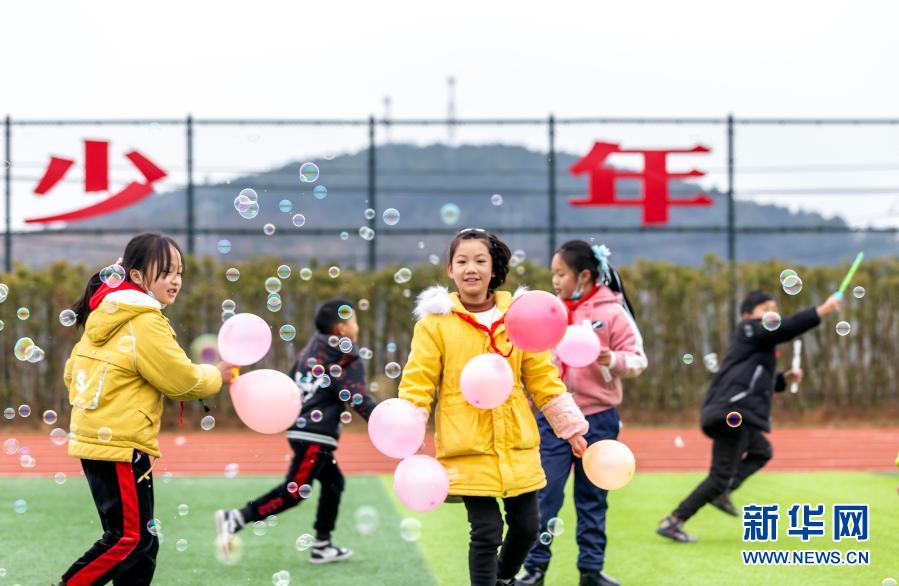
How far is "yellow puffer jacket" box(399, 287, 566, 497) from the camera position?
4.01 meters

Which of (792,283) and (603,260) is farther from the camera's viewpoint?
(792,283)

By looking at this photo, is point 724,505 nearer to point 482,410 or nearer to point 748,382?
point 748,382

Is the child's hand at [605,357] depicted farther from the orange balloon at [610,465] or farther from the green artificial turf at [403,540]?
the green artificial turf at [403,540]

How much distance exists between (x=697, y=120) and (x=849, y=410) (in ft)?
14.3

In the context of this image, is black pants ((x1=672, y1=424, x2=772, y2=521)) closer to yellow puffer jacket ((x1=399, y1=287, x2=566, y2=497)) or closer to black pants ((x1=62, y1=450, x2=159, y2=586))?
yellow puffer jacket ((x1=399, y1=287, x2=566, y2=497))

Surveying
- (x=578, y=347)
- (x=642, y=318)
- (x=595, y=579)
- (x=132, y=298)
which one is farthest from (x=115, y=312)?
(x=642, y=318)

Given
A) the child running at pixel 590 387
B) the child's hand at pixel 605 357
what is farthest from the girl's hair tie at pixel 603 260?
the child's hand at pixel 605 357

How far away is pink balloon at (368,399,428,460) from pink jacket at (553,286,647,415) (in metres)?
1.45

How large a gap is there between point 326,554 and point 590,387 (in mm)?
1693

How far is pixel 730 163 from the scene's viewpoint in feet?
50.3

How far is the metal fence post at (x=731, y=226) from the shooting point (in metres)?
13.9

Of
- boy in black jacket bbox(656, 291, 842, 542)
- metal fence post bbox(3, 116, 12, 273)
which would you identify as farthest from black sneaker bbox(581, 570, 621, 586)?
metal fence post bbox(3, 116, 12, 273)

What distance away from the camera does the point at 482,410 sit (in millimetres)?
4066

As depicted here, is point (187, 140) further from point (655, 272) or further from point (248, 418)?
point (248, 418)
